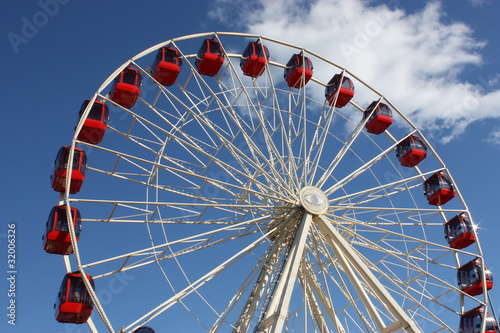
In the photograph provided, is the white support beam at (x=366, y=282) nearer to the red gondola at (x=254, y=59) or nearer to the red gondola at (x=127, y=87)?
the red gondola at (x=254, y=59)

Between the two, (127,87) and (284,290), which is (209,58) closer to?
(127,87)

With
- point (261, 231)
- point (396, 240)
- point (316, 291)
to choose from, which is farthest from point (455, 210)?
point (261, 231)

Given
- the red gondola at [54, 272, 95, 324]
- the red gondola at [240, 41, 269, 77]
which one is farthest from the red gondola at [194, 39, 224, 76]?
the red gondola at [54, 272, 95, 324]

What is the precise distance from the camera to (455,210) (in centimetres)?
1870

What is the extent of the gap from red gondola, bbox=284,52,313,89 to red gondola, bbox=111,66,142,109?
5.52 metres

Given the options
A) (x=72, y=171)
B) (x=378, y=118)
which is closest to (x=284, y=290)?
(x=72, y=171)

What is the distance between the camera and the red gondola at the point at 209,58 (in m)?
18.0

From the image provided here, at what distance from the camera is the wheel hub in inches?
615

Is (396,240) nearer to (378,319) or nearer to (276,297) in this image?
(378,319)

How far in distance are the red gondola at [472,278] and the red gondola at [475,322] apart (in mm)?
832

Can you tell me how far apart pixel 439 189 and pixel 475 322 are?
4.55 m

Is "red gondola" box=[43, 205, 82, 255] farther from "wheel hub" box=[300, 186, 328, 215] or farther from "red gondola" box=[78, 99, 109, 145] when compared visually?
"wheel hub" box=[300, 186, 328, 215]

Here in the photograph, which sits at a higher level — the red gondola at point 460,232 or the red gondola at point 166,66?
the red gondola at point 166,66

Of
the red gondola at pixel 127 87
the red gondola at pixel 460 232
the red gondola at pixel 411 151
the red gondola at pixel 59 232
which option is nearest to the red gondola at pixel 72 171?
the red gondola at pixel 59 232
